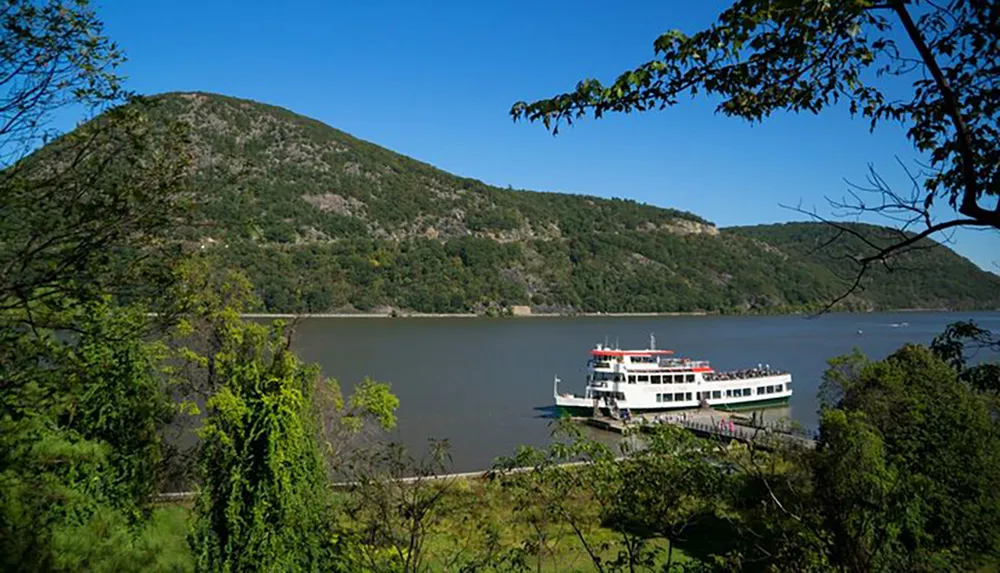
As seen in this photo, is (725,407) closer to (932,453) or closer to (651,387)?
(651,387)

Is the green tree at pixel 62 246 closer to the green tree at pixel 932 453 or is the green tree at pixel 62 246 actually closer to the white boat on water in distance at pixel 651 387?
the green tree at pixel 932 453

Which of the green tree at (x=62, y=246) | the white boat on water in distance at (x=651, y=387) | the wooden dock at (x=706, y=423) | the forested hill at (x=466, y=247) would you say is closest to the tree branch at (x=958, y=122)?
the green tree at (x=62, y=246)

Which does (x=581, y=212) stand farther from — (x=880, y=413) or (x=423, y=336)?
(x=880, y=413)

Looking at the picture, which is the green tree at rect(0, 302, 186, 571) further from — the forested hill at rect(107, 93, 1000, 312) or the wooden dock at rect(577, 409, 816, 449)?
the forested hill at rect(107, 93, 1000, 312)

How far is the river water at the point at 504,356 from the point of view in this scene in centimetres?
2834

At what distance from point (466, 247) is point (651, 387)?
78.5m

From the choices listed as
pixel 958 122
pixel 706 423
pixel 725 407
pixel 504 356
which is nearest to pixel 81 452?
pixel 958 122

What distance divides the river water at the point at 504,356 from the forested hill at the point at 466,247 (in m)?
A: 10.5

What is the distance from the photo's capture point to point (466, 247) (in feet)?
361

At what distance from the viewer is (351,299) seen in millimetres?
86625

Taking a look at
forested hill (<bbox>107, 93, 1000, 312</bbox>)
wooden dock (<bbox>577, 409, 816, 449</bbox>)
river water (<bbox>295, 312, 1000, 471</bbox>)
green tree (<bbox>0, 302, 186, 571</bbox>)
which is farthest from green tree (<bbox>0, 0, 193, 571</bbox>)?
forested hill (<bbox>107, 93, 1000, 312</bbox>)

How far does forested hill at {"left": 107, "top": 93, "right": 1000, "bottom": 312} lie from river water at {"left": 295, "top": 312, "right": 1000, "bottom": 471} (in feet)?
34.5

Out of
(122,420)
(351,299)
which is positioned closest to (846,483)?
(122,420)

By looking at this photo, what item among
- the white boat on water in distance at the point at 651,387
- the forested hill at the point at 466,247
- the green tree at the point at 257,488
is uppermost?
the forested hill at the point at 466,247
